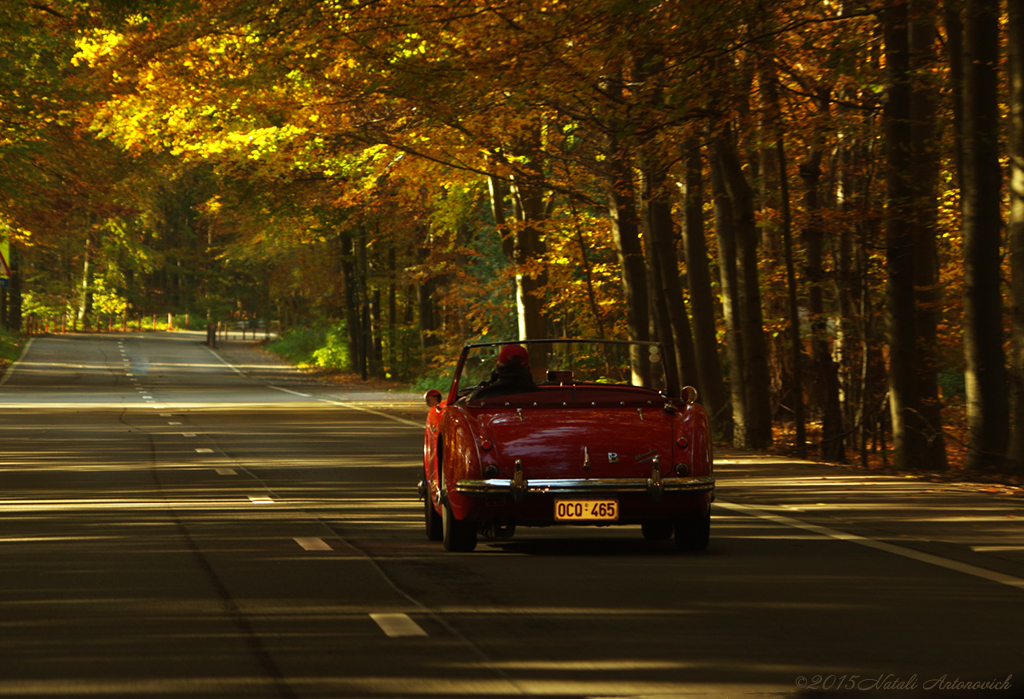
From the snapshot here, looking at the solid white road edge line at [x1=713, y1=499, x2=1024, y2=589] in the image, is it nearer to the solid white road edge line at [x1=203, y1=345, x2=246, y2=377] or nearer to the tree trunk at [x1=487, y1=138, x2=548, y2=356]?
the tree trunk at [x1=487, y1=138, x2=548, y2=356]

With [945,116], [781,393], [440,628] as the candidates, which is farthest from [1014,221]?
[781,393]

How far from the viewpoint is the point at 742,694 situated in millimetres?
6051

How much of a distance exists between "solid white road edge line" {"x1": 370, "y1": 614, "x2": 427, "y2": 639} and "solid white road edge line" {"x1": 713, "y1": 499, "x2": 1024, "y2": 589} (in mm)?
3616

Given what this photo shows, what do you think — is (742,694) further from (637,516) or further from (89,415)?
(89,415)

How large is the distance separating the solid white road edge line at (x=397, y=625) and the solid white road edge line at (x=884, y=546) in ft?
11.9

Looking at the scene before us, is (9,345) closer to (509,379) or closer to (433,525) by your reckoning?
(433,525)

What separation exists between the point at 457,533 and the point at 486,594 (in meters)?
1.81

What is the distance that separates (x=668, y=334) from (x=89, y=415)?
12033 millimetres

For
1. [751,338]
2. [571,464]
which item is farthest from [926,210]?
[571,464]

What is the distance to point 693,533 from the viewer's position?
1048cm

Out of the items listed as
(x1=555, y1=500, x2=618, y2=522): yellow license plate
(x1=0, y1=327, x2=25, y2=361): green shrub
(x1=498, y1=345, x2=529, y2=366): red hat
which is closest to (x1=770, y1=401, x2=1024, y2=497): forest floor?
(x1=498, y1=345, x2=529, y2=366): red hat

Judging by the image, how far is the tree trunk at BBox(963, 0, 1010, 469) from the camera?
1623 centimetres

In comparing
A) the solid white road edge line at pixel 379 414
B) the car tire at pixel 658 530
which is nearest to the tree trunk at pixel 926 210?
the car tire at pixel 658 530

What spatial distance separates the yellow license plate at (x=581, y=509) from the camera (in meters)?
9.89
